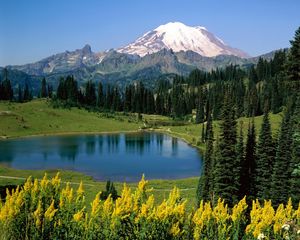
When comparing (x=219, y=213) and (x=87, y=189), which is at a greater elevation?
(x=219, y=213)

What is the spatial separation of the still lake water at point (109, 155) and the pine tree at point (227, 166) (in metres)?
30.3

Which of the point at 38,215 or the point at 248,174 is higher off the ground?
the point at 38,215

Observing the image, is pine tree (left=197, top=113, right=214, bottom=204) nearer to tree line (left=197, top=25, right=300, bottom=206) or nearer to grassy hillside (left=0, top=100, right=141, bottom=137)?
tree line (left=197, top=25, right=300, bottom=206)

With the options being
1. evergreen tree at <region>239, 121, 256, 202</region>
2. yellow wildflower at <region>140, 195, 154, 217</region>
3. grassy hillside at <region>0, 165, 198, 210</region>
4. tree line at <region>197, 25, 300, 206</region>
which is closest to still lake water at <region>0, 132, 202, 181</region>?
grassy hillside at <region>0, 165, 198, 210</region>

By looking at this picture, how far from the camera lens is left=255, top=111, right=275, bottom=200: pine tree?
49.2 m

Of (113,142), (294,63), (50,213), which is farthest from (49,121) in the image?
(50,213)

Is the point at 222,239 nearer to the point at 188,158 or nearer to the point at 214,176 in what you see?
the point at 214,176

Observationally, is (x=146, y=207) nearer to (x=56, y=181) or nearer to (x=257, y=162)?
(x=56, y=181)

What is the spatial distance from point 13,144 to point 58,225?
361 ft

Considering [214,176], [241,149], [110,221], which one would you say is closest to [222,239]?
[110,221]

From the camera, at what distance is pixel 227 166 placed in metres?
44.5

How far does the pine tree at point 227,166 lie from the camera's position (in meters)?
44.2

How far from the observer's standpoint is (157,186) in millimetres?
64062

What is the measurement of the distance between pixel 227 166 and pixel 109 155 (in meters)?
61.2
